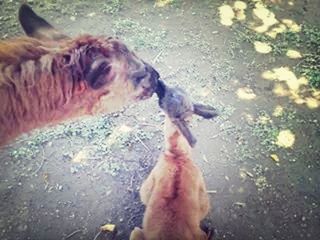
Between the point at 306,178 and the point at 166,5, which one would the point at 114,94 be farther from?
the point at 166,5

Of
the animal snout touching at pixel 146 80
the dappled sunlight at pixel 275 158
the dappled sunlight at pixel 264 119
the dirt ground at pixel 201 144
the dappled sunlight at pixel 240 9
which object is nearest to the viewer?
the animal snout touching at pixel 146 80

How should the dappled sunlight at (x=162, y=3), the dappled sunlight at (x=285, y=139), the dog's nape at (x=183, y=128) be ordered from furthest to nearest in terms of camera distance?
the dappled sunlight at (x=162, y=3), the dappled sunlight at (x=285, y=139), the dog's nape at (x=183, y=128)

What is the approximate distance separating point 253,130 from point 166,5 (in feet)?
8.36

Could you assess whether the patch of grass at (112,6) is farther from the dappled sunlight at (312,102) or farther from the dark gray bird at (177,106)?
the dappled sunlight at (312,102)

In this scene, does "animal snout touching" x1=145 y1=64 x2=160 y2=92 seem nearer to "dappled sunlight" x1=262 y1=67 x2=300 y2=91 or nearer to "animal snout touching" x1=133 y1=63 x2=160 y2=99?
"animal snout touching" x1=133 y1=63 x2=160 y2=99

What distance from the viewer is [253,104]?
5434mm

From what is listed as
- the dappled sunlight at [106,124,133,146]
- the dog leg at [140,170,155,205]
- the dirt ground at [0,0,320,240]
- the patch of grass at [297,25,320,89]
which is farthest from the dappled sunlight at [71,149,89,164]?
the patch of grass at [297,25,320,89]

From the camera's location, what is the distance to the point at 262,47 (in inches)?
238

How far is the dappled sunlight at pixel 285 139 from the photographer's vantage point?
5.06 metres

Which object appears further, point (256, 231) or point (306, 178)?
point (306, 178)

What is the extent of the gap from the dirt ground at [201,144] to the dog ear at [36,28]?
156 centimetres

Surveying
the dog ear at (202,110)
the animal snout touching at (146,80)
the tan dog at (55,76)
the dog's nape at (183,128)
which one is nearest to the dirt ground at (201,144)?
the dog ear at (202,110)

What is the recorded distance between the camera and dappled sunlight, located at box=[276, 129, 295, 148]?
506 cm

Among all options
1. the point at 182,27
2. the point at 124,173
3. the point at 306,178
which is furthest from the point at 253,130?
the point at 182,27
